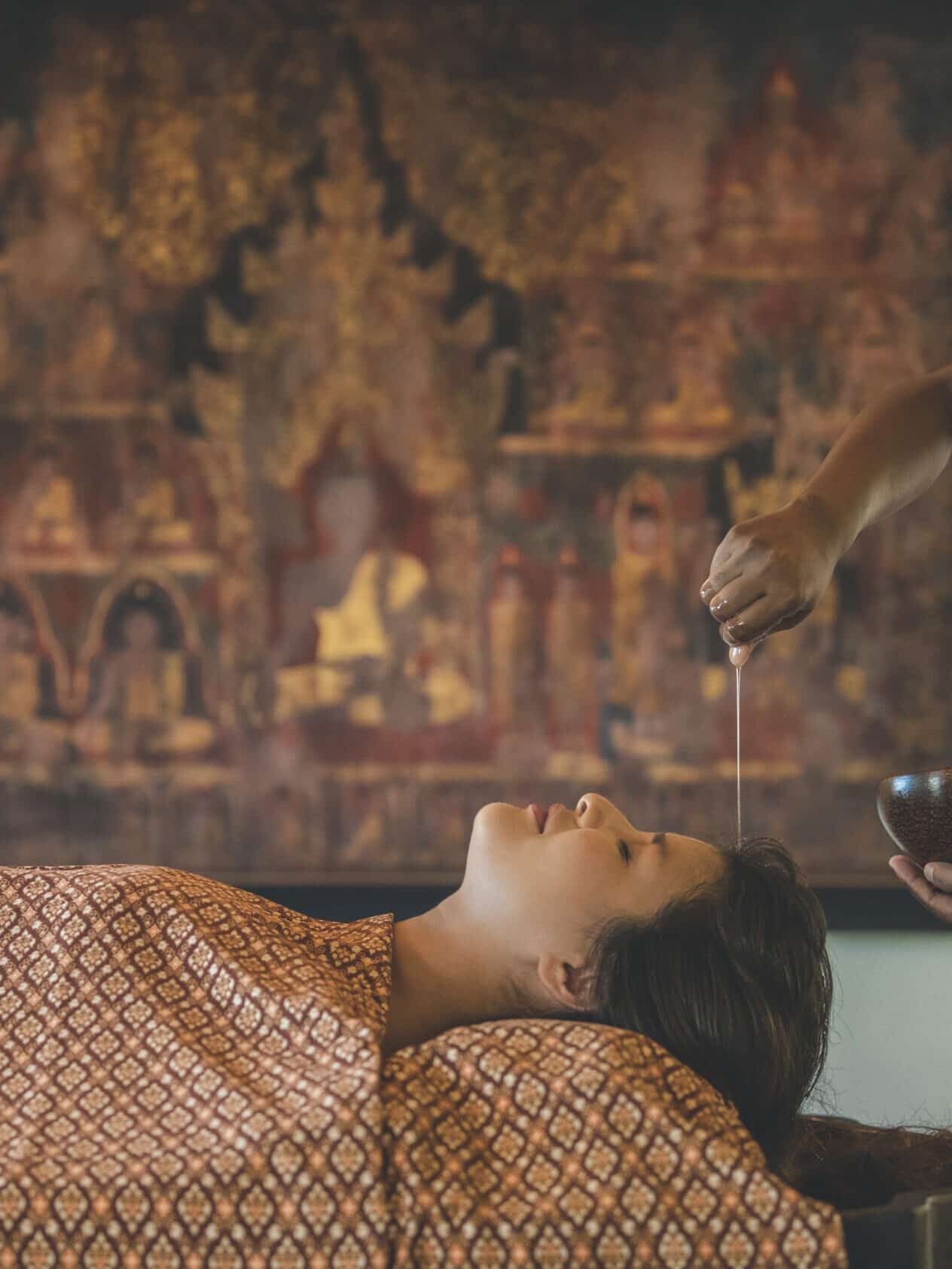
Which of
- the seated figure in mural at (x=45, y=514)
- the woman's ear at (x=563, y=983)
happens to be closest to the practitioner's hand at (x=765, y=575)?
the woman's ear at (x=563, y=983)

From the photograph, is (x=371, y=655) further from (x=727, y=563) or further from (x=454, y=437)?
(x=727, y=563)

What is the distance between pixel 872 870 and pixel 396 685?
6.03 feet

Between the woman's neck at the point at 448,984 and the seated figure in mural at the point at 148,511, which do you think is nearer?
the woman's neck at the point at 448,984

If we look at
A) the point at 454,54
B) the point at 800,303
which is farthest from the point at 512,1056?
the point at 454,54

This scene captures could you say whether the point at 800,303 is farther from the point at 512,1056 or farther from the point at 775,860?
the point at 512,1056

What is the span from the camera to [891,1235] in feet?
4.83

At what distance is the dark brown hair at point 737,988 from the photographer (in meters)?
1.88

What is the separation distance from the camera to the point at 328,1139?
147 centimetres

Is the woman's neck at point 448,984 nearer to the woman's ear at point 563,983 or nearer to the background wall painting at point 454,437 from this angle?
the woman's ear at point 563,983

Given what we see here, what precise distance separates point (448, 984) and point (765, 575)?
2.64 ft

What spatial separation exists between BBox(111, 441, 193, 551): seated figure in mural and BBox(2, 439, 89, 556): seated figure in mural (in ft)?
0.49

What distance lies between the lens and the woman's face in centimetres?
198

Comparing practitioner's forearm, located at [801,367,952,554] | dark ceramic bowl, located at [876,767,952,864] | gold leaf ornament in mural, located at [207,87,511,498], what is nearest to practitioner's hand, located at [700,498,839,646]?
practitioner's forearm, located at [801,367,952,554]

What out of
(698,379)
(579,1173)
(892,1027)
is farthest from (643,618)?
(579,1173)
